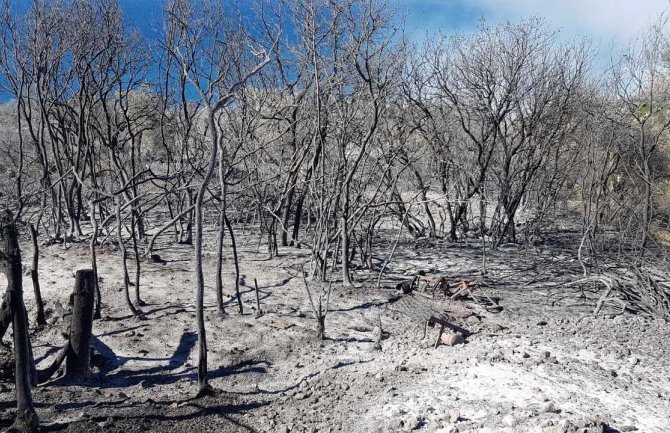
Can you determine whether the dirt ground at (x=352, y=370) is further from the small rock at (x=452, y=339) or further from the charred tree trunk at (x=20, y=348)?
the charred tree trunk at (x=20, y=348)

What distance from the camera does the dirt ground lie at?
4.27 meters

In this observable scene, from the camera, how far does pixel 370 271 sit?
9.52 metres

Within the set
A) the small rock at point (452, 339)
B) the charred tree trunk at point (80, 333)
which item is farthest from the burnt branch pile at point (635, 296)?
the charred tree trunk at point (80, 333)

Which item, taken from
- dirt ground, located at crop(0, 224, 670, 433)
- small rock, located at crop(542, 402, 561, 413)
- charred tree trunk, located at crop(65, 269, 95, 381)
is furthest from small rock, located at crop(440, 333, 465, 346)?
charred tree trunk, located at crop(65, 269, 95, 381)

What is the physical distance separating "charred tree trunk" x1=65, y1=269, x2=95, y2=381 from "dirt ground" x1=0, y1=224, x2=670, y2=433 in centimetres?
16

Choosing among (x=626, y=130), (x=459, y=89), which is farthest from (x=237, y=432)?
(x=626, y=130)

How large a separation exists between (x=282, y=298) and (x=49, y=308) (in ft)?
9.17

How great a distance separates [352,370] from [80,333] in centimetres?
237

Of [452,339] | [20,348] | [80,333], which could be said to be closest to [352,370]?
[452,339]

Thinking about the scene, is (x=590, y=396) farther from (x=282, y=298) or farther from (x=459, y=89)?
(x=459, y=89)

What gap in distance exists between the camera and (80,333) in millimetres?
4844

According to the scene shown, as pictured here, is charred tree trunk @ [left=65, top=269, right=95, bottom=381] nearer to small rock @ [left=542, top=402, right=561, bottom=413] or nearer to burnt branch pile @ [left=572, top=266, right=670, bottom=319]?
small rock @ [left=542, top=402, right=561, bottom=413]

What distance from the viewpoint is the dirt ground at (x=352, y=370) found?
14.0 feet

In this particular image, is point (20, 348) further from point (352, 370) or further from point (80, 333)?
point (352, 370)
